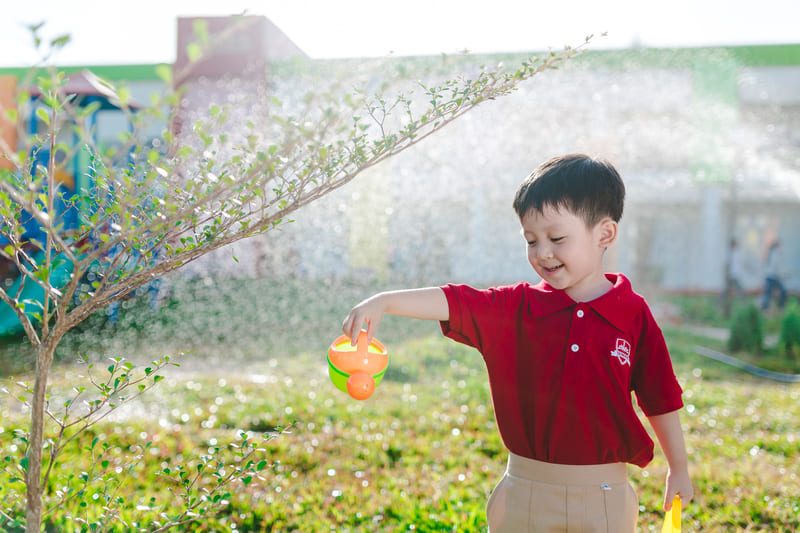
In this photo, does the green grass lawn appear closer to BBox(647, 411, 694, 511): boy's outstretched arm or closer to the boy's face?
the boy's face

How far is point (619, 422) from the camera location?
1545mm

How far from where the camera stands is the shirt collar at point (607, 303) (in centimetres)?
157

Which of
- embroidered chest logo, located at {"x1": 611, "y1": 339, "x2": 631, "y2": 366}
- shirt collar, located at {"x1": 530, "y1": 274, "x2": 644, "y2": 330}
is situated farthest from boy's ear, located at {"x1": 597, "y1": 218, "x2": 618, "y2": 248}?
embroidered chest logo, located at {"x1": 611, "y1": 339, "x2": 631, "y2": 366}

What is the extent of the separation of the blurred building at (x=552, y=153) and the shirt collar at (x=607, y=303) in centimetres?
946

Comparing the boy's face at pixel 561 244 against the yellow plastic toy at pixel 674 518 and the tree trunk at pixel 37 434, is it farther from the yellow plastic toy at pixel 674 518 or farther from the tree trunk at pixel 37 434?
the tree trunk at pixel 37 434

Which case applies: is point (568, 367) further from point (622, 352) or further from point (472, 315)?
point (472, 315)

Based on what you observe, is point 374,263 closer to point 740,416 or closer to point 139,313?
point 139,313

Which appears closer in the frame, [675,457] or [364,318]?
[364,318]

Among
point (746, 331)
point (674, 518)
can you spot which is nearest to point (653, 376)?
point (674, 518)

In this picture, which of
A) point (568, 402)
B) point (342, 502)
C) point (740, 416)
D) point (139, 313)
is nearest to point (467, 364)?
point (740, 416)

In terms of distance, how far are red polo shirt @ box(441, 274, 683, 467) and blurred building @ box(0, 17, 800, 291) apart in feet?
31.0

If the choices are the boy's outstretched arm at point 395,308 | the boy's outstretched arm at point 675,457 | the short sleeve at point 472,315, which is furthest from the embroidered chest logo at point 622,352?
the boy's outstretched arm at point 395,308

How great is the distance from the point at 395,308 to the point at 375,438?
215 cm

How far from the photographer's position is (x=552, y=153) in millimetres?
11125
